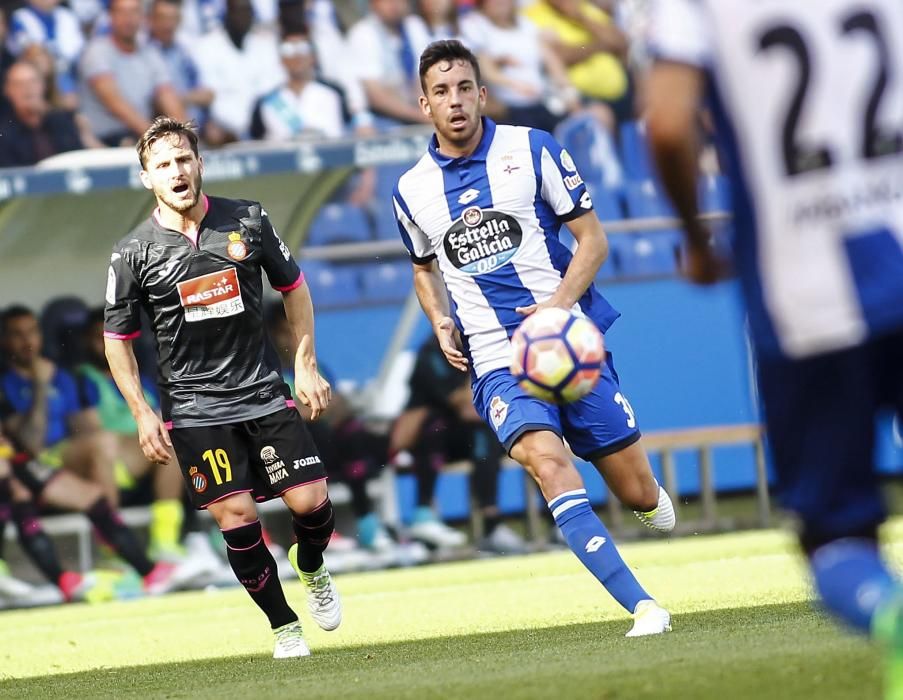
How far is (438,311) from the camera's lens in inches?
287

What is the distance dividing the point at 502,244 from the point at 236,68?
25.0 ft

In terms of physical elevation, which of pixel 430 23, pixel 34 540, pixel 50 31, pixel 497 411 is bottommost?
pixel 34 540

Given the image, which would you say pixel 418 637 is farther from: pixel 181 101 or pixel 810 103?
pixel 181 101

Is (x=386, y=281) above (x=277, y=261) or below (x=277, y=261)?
below

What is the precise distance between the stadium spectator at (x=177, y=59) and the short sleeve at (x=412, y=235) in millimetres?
6878

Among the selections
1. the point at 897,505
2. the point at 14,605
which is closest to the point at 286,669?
the point at 14,605

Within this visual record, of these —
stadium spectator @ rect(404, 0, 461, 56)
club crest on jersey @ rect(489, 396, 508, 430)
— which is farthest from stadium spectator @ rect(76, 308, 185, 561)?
club crest on jersey @ rect(489, 396, 508, 430)

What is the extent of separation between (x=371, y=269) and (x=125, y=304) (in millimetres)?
6612

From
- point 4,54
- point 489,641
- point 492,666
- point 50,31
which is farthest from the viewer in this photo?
point 50,31

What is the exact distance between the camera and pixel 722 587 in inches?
357

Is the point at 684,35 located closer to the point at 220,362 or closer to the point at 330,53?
the point at 220,362

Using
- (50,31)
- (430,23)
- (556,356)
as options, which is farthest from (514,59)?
(556,356)

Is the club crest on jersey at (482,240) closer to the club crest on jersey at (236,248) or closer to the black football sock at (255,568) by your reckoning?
the club crest on jersey at (236,248)

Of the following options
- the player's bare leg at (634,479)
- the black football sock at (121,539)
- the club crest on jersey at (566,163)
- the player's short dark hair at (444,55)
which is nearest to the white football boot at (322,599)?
the player's bare leg at (634,479)
